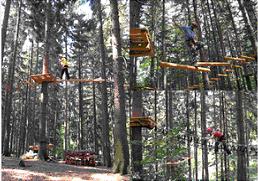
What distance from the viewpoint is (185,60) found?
805 centimetres

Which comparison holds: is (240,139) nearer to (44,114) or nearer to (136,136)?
(136,136)

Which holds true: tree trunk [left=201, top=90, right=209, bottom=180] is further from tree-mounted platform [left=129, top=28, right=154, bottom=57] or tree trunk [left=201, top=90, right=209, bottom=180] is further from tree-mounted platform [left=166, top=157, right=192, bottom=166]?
tree-mounted platform [left=129, top=28, right=154, bottom=57]

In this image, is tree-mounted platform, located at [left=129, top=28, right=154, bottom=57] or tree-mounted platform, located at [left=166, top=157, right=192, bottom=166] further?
tree-mounted platform, located at [left=129, top=28, right=154, bottom=57]

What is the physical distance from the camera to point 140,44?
5758 mm

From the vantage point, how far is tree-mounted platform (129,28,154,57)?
5.75 meters

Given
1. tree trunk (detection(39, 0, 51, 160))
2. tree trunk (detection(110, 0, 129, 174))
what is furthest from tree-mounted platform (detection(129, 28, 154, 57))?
tree trunk (detection(39, 0, 51, 160))

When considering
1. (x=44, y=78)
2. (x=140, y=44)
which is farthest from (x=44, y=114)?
(x=140, y=44)

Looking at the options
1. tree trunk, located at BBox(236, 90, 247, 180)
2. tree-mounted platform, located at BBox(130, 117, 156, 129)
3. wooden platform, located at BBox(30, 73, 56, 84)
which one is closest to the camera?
tree trunk, located at BBox(236, 90, 247, 180)

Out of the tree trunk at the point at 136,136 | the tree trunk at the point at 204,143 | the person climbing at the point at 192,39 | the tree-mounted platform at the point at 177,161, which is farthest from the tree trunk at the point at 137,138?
the person climbing at the point at 192,39

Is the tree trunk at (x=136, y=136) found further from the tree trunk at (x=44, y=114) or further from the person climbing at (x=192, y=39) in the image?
the tree trunk at (x=44, y=114)

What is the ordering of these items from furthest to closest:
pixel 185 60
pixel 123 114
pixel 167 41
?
pixel 167 41 < pixel 123 114 < pixel 185 60

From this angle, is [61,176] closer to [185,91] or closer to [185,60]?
[185,60]

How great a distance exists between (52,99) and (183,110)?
3062 centimetres

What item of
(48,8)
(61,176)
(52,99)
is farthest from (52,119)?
(61,176)
